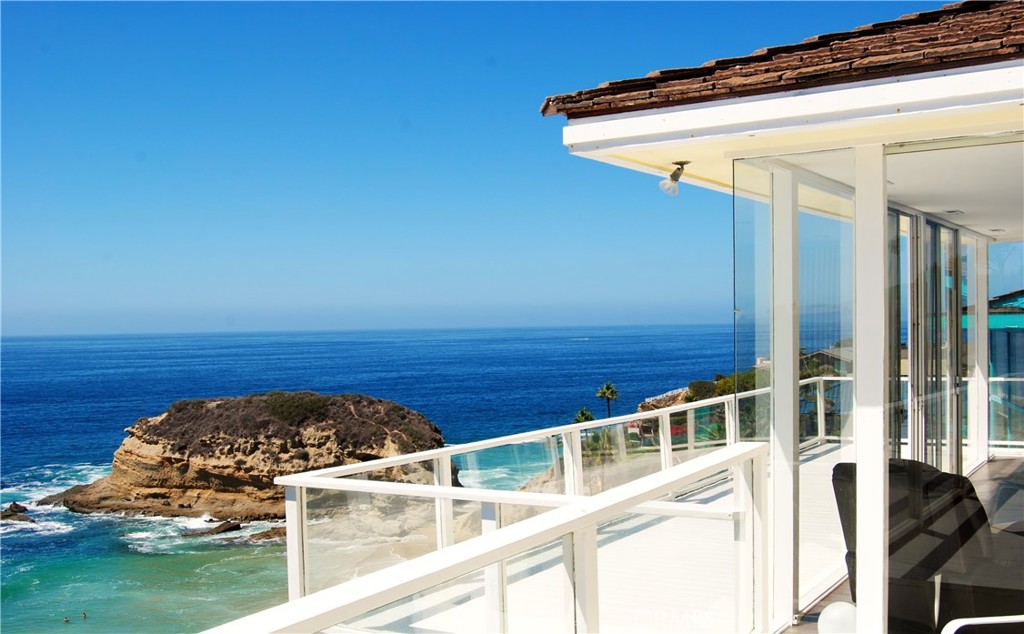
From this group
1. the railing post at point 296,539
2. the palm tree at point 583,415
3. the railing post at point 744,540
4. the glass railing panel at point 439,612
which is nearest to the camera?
the glass railing panel at point 439,612

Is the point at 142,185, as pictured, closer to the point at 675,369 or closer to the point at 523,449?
the point at 675,369

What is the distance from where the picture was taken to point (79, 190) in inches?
3561

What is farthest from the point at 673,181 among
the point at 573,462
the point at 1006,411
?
the point at 573,462

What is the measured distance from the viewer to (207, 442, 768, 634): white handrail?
1.82 meters

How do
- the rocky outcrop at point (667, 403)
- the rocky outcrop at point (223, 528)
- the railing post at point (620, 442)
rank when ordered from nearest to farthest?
the railing post at point (620, 442)
the rocky outcrop at point (667, 403)
the rocky outcrop at point (223, 528)

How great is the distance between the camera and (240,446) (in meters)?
39.8

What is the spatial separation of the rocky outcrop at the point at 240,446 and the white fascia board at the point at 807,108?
31185 mm

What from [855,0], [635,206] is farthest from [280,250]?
[855,0]

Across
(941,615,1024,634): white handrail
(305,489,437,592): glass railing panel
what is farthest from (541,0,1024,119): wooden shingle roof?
(305,489,437,592): glass railing panel

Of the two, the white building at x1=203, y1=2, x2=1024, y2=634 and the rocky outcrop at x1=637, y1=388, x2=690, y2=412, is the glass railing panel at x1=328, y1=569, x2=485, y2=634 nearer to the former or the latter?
the white building at x1=203, y1=2, x2=1024, y2=634

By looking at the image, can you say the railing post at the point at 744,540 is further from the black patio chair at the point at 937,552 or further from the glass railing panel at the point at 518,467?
the glass railing panel at the point at 518,467

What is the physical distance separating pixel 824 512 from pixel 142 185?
321 ft

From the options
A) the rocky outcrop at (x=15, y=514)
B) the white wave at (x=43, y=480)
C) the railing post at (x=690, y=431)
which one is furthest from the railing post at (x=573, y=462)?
the white wave at (x=43, y=480)

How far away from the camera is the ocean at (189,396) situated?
35.2m
